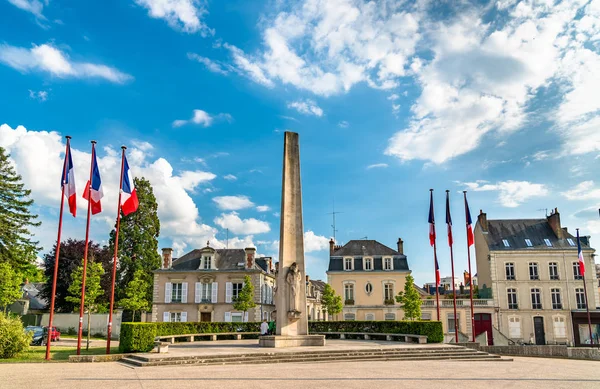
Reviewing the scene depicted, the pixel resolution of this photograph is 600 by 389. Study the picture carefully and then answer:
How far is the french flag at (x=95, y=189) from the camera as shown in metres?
19.2

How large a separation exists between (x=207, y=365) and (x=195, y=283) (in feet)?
87.3

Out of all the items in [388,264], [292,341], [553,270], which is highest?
[388,264]

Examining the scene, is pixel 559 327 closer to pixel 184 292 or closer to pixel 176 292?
pixel 184 292

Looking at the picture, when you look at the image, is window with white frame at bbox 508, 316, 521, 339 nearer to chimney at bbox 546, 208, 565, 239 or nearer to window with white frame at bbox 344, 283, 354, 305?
chimney at bbox 546, 208, 565, 239

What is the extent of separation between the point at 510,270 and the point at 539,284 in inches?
97.6

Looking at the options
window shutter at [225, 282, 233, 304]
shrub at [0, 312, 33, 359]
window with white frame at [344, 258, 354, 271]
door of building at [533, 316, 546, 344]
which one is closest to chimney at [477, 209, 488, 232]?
door of building at [533, 316, 546, 344]

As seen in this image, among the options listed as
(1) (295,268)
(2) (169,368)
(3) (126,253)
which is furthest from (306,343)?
(3) (126,253)

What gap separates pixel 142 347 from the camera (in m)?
18.5

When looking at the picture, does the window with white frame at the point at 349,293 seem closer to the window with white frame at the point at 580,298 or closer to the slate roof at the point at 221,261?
the slate roof at the point at 221,261

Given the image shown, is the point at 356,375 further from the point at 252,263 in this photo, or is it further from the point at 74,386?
the point at 252,263

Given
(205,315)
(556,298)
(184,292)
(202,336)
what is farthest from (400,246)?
(202,336)

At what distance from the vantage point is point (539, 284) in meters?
40.6

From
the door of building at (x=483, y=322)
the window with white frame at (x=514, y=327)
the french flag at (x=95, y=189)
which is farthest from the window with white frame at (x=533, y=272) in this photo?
the french flag at (x=95, y=189)

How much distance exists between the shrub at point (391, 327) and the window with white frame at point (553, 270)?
22017 mm
